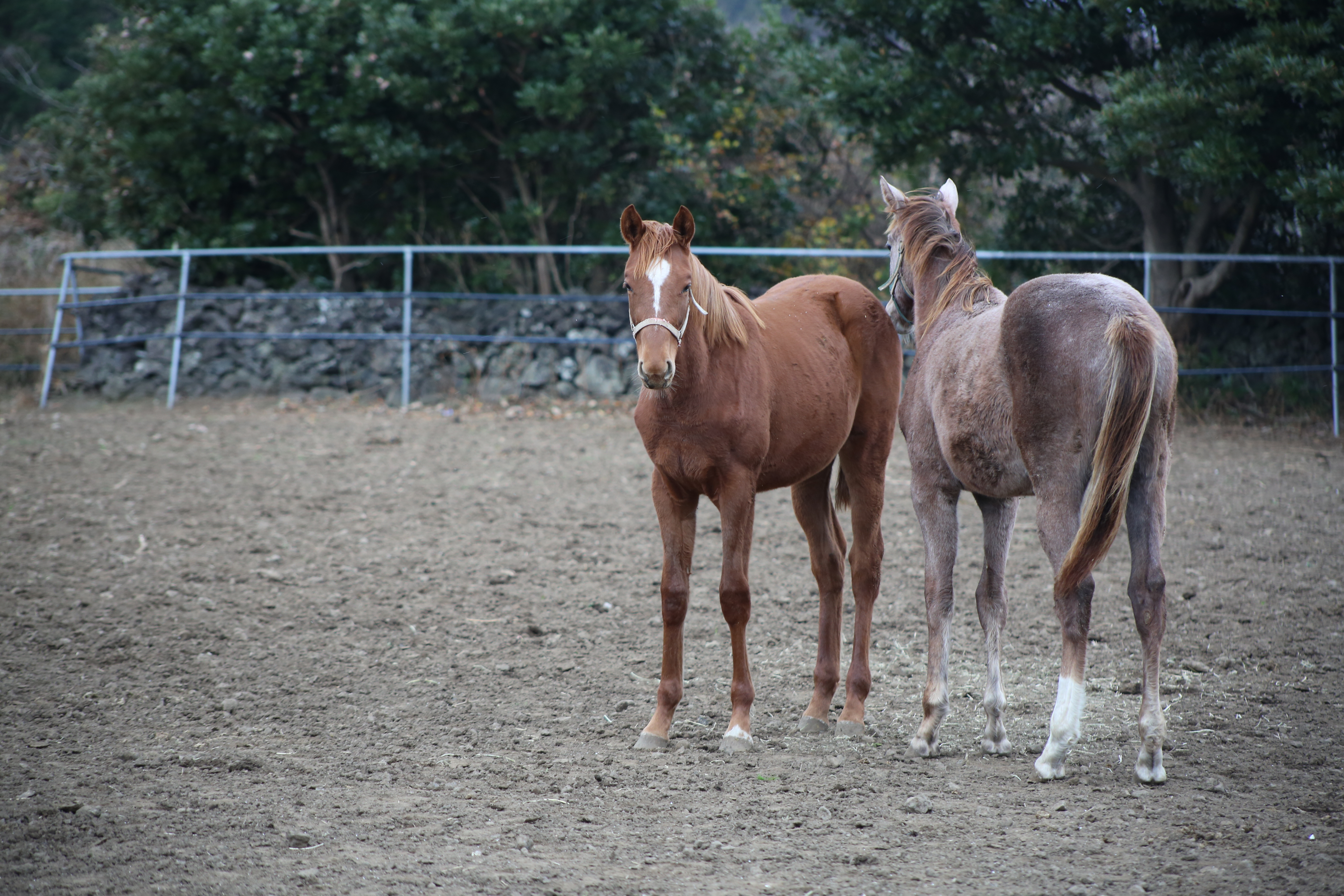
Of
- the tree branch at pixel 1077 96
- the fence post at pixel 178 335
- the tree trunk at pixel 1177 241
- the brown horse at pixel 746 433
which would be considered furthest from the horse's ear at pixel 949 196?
the fence post at pixel 178 335

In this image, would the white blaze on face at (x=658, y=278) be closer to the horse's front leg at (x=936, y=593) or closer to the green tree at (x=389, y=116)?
the horse's front leg at (x=936, y=593)

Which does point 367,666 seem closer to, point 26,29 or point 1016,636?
point 1016,636

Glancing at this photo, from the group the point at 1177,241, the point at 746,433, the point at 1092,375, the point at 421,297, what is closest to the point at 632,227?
the point at 746,433

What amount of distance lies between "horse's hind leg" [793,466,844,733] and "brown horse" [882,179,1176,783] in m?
0.38

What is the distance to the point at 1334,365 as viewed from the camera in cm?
888

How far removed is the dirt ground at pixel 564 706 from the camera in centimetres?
256

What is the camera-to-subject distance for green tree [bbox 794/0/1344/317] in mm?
7949

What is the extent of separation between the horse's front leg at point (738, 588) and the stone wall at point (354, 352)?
7.54 m

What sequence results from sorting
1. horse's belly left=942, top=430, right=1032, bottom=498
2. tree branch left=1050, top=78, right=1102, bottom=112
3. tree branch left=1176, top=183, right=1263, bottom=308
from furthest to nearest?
tree branch left=1050, top=78, right=1102, bottom=112
tree branch left=1176, top=183, right=1263, bottom=308
horse's belly left=942, top=430, right=1032, bottom=498

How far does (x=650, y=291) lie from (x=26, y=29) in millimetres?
25083

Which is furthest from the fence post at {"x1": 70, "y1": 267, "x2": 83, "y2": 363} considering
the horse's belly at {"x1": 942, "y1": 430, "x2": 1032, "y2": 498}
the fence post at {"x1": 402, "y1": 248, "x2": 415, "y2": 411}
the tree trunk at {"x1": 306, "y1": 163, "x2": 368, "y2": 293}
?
the horse's belly at {"x1": 942, "y1": 430, "x2": 1032, "y2": 498}

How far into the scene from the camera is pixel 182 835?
106 inches

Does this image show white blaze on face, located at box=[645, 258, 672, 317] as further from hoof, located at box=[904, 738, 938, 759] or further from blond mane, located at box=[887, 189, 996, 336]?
hoof, located at box=[904, 738, 938, 759]

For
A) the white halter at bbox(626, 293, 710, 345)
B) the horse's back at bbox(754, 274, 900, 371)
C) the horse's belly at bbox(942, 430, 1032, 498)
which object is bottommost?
the horse's belly at bbox(942, 430, 1032, 498)
